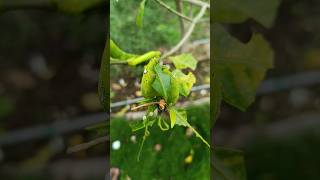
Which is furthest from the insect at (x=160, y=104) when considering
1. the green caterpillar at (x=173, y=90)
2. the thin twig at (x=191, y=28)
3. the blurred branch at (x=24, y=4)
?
the blurred branch at (x=24, y=4)

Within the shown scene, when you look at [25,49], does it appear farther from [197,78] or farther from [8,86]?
[197,78]

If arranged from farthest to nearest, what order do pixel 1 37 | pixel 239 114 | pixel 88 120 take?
pixel 239 114
pixel 88 120
pixel 1 37

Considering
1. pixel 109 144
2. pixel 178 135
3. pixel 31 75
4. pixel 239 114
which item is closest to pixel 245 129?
pixel 239 114

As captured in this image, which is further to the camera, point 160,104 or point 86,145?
point 160,104

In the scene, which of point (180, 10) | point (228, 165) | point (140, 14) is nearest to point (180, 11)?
point (180, 10)

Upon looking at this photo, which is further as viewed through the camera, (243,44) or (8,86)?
(243,44)

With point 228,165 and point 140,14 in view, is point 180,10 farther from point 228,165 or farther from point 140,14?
point 228,165

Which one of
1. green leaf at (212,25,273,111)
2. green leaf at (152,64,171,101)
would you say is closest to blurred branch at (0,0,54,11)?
green leaf at (152,64,171,101)
